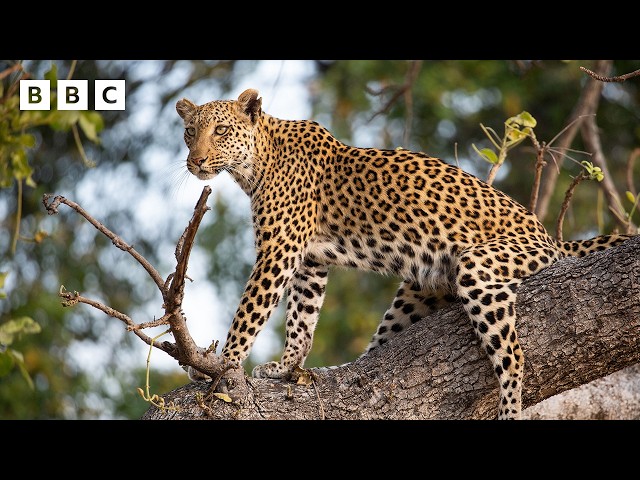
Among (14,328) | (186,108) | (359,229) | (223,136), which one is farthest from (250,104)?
(14,328)

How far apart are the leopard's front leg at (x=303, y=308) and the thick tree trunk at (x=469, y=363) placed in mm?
1218

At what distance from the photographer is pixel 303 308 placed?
26.0ft

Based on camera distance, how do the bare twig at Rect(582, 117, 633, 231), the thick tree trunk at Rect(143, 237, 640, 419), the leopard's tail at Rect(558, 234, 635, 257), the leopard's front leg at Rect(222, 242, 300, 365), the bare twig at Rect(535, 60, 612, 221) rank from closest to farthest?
the thick tree trunk at Rect(143, 237, 640, 419), the leopard's tail at Rect(558, 234, 635, 257), the leopard's front leg at Rect(222, 242, 300, 365), the bare twig at Rect(582, 117, 633, 231), the bare twig at Rect(535, 60, 612, 221)

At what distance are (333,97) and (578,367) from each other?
12306mm

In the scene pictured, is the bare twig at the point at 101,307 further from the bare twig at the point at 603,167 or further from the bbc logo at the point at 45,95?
the bare twig at the point at 603,167

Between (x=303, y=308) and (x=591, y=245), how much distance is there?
7.74 feet

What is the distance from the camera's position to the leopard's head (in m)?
7.82

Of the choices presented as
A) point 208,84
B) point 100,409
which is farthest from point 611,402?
point 208,84

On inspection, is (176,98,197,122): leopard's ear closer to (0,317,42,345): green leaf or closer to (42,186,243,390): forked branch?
(42,186,243,390): forked branch

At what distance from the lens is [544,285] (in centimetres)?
614

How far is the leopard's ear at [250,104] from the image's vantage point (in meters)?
8.12

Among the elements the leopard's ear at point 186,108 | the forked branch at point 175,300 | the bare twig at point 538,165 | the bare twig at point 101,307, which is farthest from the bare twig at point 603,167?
the bare twig at point 101,307

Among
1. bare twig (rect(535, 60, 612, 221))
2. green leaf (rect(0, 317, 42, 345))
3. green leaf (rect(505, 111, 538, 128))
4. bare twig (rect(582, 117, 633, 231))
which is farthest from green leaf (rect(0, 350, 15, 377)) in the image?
bare twig (rect(535, 60, 612, 221))

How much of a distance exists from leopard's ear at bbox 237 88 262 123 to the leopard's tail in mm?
2729
